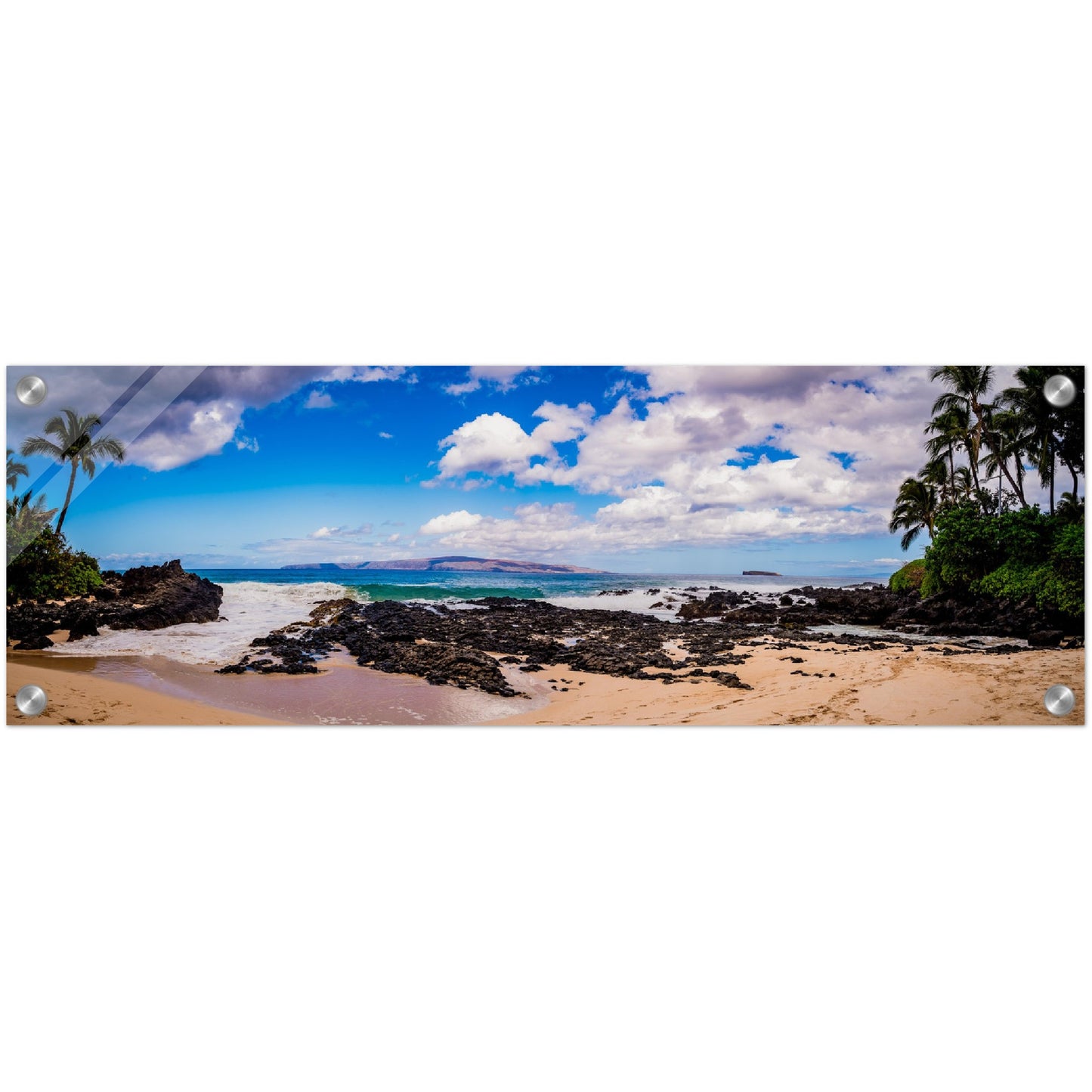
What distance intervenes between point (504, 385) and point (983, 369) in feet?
7.20

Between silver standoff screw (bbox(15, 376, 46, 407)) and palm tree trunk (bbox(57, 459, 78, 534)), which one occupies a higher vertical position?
silver standoff screw (bbox(15, 376, 46, 407))

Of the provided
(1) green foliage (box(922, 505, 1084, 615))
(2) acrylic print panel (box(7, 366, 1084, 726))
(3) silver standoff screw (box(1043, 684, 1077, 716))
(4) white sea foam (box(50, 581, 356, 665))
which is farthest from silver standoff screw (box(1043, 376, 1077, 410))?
(4) white sea foam (box(50, 581, 356, 665))

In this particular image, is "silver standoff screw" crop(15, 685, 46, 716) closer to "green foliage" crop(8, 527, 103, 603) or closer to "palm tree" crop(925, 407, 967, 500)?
"green foliage" crop(8, 527, 103, 603)

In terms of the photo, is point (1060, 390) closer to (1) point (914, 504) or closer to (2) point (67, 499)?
(1) point (914, 504)

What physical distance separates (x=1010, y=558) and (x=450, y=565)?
2.76 meters

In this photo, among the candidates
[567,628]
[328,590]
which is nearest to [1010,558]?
[567,628]

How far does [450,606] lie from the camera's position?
3.02m

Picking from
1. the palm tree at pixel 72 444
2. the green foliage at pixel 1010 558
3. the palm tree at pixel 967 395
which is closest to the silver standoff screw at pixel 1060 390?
the palm tree at pixel 967 395

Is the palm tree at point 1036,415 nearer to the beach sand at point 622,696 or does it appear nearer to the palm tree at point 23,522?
the beach sand at point 622,696

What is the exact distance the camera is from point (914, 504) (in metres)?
2.91

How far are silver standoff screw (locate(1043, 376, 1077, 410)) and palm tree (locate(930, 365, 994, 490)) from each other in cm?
27

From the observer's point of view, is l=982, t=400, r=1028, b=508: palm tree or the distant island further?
the distant island

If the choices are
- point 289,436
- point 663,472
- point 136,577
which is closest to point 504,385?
point 663,472

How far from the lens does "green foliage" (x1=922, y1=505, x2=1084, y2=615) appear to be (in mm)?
2803
